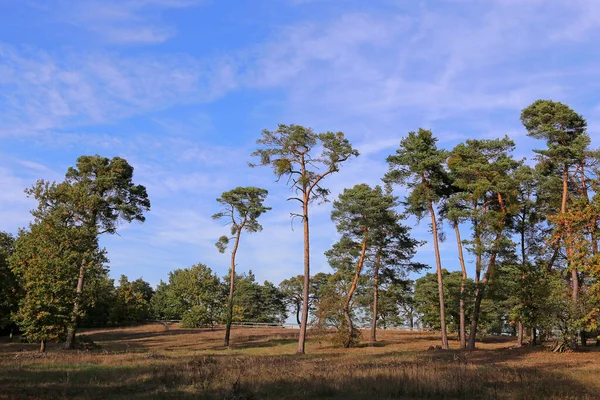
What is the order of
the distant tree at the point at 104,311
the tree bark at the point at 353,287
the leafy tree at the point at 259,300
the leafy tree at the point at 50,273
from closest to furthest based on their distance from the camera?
the leafy tree at the point at 50,273 → the tree bark at the point at 353,287 → the distant tree at the point at 104,311 → the leafy tree at the point at 259,300

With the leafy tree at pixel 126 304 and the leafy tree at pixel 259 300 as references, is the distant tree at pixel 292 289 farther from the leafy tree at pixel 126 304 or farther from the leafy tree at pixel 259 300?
the leafy tree at pixel 126 304

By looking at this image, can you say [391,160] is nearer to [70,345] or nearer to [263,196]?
[263,196]

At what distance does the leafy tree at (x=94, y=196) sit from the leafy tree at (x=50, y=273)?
155 centimetres

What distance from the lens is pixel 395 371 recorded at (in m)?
14.9

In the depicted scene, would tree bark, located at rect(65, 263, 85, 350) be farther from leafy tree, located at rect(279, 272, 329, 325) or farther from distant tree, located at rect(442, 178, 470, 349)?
leafy tree, located at rect(279, 272, 329, 325)

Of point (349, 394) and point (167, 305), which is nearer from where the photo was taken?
point (349, 394)

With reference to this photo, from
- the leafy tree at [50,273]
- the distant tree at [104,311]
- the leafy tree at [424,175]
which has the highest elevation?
the leafy tree at [424,175]

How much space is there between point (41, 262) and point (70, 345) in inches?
280

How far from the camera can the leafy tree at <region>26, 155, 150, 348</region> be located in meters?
34.8

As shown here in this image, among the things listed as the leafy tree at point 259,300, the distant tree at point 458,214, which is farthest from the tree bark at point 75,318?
the leafy tree at point 259,300

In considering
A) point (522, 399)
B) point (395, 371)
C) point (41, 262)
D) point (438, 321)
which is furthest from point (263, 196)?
point (522, 399)

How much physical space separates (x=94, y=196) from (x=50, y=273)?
7845 mm

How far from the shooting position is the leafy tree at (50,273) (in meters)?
28.8

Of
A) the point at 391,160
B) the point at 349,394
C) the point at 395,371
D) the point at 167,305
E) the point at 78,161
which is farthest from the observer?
the point at 167,305
